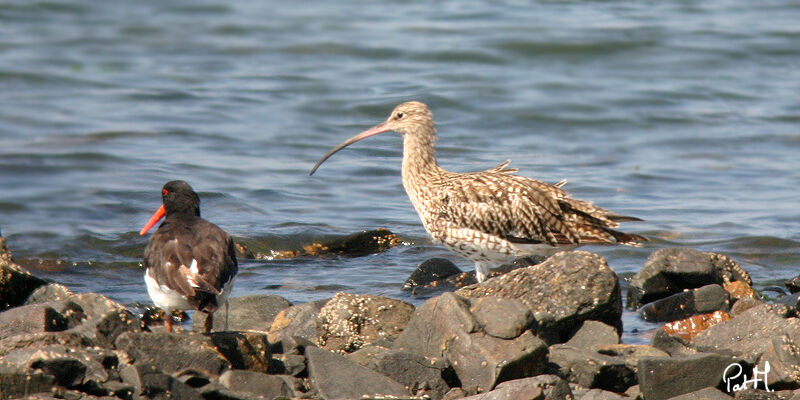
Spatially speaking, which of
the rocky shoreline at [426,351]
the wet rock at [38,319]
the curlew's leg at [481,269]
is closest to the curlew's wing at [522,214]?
the curlew's leg at [481,269]

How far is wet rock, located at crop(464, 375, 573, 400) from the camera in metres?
5.93

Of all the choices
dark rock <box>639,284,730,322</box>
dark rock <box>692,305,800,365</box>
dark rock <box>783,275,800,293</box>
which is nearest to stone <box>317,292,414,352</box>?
dark rock <box>692,305,800,365</box>

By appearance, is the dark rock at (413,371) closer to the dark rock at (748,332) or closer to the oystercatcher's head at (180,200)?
the dark rock at (748,332)

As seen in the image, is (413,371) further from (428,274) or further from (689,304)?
(428,274)

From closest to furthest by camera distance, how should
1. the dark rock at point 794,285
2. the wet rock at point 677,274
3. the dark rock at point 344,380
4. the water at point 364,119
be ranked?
the dark rock at point 344,380 → the wet rock at point 677,274 → the dark rock at point 794,285 → the water at point 364,119

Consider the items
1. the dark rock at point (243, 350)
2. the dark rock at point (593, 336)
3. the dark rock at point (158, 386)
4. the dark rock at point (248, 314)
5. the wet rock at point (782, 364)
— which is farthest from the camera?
the dark rock at point (248, 314)

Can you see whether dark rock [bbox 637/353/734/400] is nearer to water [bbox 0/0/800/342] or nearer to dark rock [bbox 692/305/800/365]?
dark rock [bbox 692/305/800/365]

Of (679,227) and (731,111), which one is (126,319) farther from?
(731,111)

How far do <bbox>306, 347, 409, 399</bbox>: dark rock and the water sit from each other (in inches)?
111

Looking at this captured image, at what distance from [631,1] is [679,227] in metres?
13.5

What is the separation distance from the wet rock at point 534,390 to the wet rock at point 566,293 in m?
1.18

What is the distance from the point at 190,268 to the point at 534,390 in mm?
2321

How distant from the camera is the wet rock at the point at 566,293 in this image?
737 centimetres

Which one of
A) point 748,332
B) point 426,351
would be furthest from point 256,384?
point 748,332
